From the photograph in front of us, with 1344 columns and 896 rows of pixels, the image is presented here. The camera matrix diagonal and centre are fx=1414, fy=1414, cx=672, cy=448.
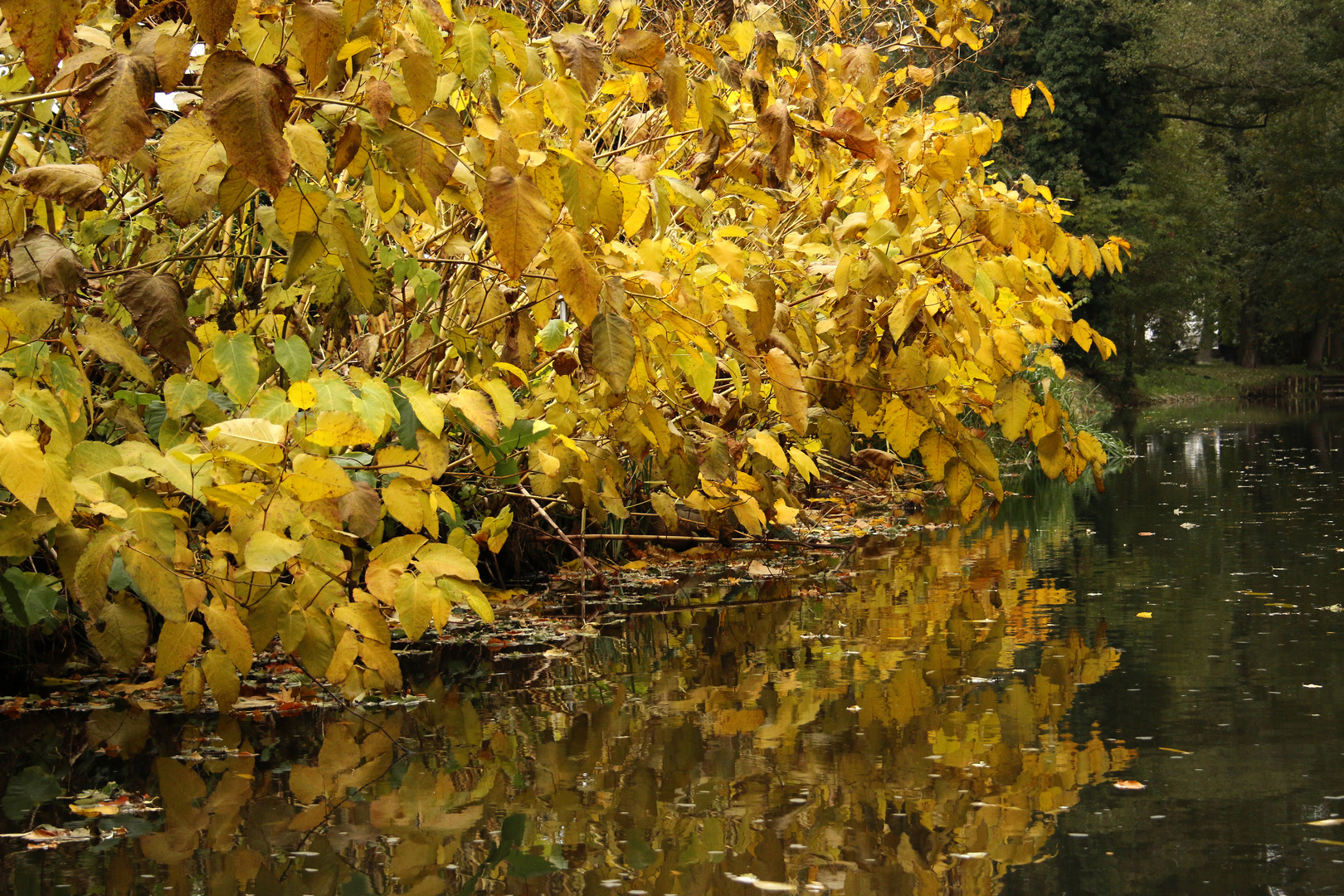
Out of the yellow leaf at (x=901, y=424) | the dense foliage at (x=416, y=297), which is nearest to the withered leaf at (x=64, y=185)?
the dense foliage at (x=416, y=297)

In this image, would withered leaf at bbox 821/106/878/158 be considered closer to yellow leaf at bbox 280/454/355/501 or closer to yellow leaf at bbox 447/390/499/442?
yellow leaf at bbox 447/390/499/442

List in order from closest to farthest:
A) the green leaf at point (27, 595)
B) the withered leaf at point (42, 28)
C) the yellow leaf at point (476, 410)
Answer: the withered leaf at point (42, 28) < the green leaf at point (27, 595) < the yellow leaf at point (476, 410)

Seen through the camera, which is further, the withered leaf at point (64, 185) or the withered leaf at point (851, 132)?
the withered leaf at point (851, 132)

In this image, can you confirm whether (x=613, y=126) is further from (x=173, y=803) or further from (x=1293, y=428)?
(x=1293, y=428)

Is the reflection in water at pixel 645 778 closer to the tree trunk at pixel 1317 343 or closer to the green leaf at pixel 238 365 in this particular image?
the green leaf at pixel 238 365

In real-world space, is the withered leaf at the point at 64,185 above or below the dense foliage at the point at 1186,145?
below

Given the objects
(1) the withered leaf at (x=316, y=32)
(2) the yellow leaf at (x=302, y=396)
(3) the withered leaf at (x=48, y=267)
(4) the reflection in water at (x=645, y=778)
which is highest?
(1) the withered leaf at (x=316, y=32)

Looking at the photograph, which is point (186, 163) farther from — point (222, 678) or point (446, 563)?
point (222, 678)

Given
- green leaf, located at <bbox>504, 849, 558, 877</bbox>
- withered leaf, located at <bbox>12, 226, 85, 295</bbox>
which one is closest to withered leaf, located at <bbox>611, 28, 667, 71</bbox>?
withered leaf, located at <bbox>12, 226, 85, 295</bbox>

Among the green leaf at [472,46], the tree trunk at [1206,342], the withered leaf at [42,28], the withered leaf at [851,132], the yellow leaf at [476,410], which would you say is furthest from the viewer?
the tree trunk at [1206,342]

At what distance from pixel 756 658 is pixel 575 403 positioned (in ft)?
3.03

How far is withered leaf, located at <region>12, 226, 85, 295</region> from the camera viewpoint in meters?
2.47

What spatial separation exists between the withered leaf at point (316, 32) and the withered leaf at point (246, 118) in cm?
8

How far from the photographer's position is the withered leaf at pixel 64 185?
2492 mm
